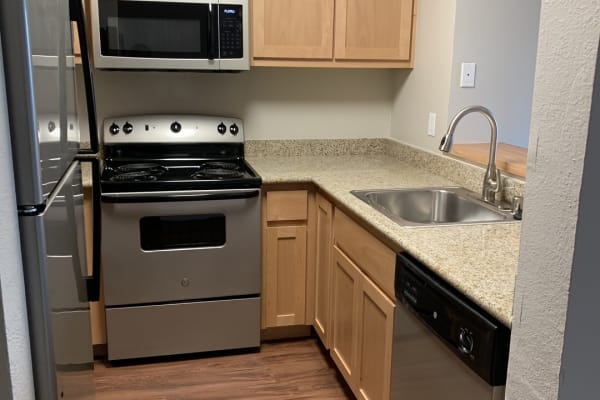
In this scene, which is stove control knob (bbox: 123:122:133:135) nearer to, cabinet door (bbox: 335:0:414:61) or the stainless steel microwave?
the stainless steel microwave

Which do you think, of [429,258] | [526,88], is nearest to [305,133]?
[526,88]

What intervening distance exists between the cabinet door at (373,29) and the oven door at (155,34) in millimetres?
630

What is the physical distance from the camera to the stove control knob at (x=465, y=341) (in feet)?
4.34

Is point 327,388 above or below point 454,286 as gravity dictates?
below

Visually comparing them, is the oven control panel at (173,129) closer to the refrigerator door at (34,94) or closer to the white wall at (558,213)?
the refrigerator door at (34,94)

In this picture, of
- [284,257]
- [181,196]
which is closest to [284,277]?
[284,257]

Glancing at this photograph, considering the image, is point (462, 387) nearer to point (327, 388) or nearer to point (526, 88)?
point (327, 388)

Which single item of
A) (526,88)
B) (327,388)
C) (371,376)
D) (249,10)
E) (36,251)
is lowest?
(327,388)

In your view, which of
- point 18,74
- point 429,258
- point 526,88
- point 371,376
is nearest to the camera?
point 18,74

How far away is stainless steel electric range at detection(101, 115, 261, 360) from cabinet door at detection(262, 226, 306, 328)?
0.08 m

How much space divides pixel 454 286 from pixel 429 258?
6.6 inches

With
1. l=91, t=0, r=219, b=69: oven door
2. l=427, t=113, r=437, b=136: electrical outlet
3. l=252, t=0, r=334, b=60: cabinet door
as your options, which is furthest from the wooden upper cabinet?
l=427, t=113, r=437, b=136: electrical outlet

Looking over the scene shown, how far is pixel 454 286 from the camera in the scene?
143 cm

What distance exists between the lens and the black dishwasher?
4.12 ft
